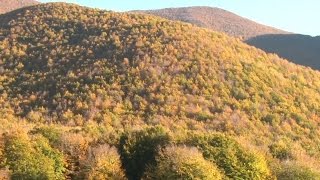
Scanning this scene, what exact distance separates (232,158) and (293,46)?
12307cm

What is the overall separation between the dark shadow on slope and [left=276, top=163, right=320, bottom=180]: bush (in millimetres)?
102621

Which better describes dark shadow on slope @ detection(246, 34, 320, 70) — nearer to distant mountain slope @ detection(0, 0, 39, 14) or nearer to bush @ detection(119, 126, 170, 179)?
distant mountain slope @ detection(0, 0, 39, 14)

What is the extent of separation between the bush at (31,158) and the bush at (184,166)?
616 centimetres

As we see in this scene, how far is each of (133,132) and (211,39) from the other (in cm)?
3502

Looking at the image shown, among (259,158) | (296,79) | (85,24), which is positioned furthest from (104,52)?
(259,158)

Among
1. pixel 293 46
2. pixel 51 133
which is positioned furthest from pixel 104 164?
pixel 293 46

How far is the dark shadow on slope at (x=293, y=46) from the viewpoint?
13975cm

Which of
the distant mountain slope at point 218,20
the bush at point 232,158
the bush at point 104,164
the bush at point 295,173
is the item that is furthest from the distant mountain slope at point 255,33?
the bush at point 104,164

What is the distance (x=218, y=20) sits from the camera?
158500 millimetres

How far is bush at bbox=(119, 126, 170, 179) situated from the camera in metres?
36.0

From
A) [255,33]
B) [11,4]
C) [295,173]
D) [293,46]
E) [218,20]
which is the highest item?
[11,4]

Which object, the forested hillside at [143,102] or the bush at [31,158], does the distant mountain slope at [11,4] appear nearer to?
the forested hillside at [143,102]

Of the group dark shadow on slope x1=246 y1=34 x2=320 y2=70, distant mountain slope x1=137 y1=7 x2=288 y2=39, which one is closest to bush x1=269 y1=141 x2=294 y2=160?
dark shadow on slope x1=246 y1=34 x2=320 y2=70

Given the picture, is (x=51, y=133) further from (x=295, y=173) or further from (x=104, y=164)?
(x=295, y=173)
